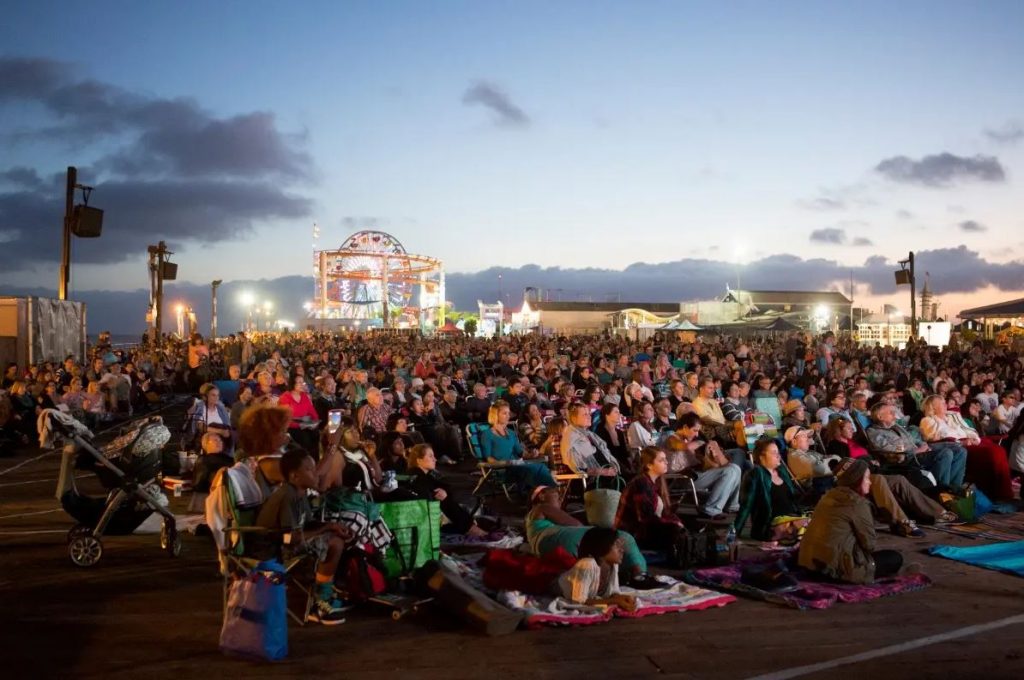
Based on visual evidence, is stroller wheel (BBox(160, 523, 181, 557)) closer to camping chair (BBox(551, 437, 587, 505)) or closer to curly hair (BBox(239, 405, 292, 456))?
curly hair (BBox(239, 405, 292, 456))

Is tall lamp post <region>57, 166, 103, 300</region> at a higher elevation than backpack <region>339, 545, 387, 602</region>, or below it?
higher

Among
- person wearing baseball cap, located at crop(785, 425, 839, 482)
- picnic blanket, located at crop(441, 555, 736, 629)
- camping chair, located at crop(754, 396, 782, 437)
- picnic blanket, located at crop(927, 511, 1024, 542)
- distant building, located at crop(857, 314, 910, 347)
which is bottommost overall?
picnic blanket, located at crop(927, 511, 1024, 542)

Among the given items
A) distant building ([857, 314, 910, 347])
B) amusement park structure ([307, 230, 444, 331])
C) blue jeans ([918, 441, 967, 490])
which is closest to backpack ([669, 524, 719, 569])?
blue jeans ([918, 441, 967, 490])

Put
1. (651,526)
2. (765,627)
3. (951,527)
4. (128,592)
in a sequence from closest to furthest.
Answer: (765,627) → (128,592) → (651,526) → (951,527)

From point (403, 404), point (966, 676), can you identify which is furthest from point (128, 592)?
point (403, 404)

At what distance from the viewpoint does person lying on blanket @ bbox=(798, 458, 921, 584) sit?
5973 millimetres

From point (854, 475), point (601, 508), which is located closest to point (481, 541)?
point (601, 508)

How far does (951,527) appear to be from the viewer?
8.04 meters

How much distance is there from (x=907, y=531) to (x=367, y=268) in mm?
89853

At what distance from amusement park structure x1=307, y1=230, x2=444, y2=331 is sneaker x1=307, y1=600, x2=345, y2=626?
269 ft

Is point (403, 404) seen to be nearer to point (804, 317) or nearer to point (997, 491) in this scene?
point (997, 491)

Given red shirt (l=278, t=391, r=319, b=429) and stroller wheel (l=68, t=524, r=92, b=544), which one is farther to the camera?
red shirt (l=278, t=391, r=319, b=429)

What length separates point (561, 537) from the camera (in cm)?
599

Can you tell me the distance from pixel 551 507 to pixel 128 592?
2.86 m
